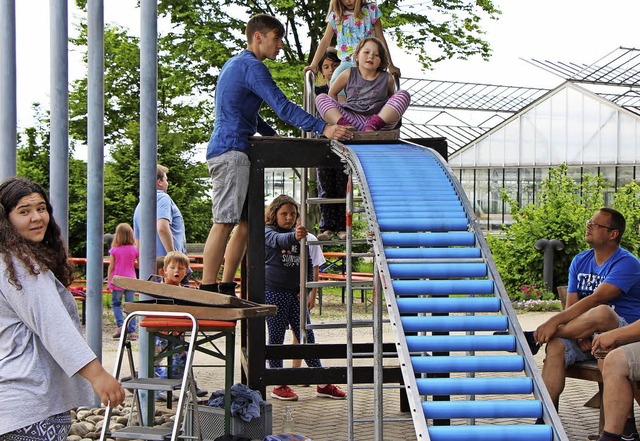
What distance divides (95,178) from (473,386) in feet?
13.6

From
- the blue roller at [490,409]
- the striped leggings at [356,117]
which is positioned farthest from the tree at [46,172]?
the blue roller at [490,409]

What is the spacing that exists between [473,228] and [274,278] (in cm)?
323

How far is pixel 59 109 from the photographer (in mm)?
8586

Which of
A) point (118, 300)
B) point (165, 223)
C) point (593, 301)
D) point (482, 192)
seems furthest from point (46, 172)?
point (593, 301)

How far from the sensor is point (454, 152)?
35375mm

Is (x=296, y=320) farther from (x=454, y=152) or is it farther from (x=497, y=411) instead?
(x=454, y=152)

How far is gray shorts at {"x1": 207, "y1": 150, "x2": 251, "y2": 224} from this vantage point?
8117mm

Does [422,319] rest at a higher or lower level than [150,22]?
lower

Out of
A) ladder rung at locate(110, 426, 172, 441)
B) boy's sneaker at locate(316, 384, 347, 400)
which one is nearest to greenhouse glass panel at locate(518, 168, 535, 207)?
boy's sneaker at locate(316, 384, 347, 400)

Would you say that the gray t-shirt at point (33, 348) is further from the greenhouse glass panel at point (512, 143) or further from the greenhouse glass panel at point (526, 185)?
the greenhouse glass panel at point (512, 143)

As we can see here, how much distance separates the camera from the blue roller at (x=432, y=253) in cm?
644

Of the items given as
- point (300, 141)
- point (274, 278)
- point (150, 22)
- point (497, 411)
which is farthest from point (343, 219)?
point (497, 411)

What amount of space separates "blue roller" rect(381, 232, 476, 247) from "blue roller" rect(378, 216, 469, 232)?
0.07 meters

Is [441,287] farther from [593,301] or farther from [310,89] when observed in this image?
[310,89]
